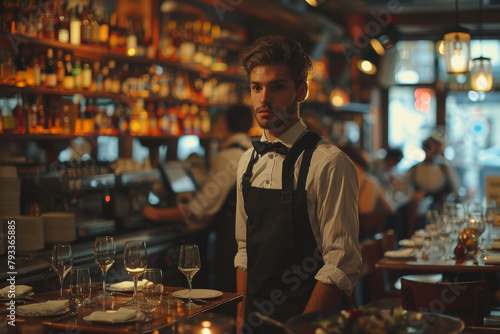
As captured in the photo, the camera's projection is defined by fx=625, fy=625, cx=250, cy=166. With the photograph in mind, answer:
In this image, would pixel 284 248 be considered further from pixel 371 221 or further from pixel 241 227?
pixel 371 221

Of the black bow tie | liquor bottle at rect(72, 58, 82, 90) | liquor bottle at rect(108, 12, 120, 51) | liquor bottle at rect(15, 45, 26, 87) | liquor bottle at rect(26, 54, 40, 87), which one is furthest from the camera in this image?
liquor bottle at rect(108, 12, 120, 51)

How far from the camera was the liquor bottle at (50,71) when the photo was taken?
4406mm

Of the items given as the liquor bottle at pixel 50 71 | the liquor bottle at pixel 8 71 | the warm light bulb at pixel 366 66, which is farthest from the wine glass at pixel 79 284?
the warm light bulb at pixel 366 66

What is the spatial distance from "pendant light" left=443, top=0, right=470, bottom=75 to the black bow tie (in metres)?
2.61

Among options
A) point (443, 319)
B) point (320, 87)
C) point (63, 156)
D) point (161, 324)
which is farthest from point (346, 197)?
point (320, 87)

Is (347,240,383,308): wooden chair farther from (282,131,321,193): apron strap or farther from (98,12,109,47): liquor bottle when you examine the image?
(98,12,109,47): liquor bottle

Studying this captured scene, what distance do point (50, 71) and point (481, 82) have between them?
3.50 meters

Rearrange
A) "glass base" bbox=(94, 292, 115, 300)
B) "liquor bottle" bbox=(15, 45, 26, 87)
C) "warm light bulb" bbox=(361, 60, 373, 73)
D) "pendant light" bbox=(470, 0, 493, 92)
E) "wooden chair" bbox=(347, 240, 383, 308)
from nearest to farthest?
"glass base" bbox=(94, 292, 115, 300), "wooden chair" bbox=(347, 240, 383, 308), "liquor bottle" bbox=(15, 45, 26, 87), "pendant light" bbox=(470, 0, 493, 92), "warm light bulb" bbox=(361, 60, 373, 73)

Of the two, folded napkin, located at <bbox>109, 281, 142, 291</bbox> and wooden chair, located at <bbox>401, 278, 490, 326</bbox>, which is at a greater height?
folded napkin, located at <bbox>109, 281, 142, 291</bbox>

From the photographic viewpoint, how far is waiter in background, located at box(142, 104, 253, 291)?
449 centimetres

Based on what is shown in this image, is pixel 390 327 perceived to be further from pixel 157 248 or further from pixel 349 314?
pixel 157 248

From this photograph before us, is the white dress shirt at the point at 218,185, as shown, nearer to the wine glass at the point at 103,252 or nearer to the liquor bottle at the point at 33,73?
the liquor bottle at the point at 33,73

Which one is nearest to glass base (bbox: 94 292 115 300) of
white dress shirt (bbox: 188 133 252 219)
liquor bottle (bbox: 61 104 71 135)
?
white dress shirt (bbox: 188 133 252 219)

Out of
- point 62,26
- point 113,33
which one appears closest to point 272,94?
point 62,26
